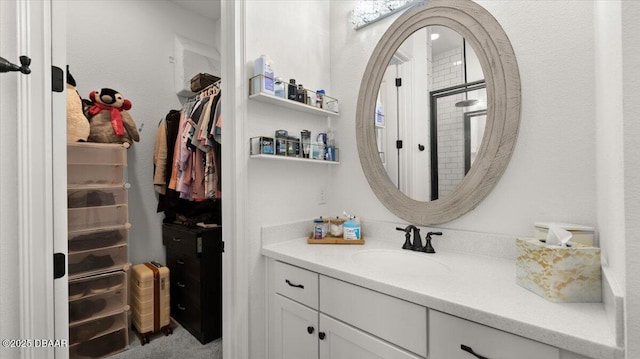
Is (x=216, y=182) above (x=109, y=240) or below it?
above

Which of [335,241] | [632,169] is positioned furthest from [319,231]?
[632,169]

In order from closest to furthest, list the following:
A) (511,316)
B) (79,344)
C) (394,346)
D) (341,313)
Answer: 1. (511,316)
2. (394,346)
3. (341,313)
4. (79,344)

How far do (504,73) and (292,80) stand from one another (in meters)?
1.07

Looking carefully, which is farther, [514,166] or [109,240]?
[109,240]

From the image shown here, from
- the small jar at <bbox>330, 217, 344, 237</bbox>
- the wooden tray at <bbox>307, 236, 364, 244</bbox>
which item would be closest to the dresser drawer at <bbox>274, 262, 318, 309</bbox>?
the wooden tray at <bbox>307, 236, 364, 244</bbox>

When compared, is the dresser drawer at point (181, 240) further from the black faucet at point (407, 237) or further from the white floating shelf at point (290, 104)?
the black faucet at point (407, 237)

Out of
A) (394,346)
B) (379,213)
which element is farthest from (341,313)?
(379,213)

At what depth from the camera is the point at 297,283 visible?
4.17 feet

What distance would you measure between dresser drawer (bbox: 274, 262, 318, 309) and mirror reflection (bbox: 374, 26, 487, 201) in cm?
73

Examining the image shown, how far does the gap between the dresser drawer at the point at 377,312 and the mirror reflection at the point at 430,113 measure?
2.26 feet

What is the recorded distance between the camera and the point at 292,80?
160cm

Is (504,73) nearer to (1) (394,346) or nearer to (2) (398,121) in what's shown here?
(2) (398,121)

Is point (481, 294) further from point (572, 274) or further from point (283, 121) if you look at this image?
point (283, 121)

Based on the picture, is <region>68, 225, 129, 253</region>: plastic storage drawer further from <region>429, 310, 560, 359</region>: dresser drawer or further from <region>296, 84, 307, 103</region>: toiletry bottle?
<region>429, 310, 560, 359</region>: dresser drawer
